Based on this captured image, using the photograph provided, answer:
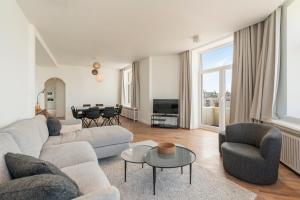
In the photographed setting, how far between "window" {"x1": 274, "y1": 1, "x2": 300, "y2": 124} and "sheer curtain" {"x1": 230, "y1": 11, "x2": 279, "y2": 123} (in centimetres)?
15

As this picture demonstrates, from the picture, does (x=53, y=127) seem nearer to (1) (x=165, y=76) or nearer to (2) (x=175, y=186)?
(2) (x=175, y=186)

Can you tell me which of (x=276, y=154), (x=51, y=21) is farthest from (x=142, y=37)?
(x=276, y=154)

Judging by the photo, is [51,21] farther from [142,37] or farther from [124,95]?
[124,95]

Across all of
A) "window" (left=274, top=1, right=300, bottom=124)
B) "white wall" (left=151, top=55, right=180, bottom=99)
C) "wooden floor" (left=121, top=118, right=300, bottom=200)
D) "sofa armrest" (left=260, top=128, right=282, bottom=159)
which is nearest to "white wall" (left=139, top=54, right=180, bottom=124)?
"white wall" (left=151, top=55, right=180, bottom=99)

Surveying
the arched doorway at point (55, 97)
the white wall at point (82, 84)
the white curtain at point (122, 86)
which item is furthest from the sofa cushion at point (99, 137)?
the arched doorway at point (55, 97)

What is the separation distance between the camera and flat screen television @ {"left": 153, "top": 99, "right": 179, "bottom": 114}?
5.75 meters

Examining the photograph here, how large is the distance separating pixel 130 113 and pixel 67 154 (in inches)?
227

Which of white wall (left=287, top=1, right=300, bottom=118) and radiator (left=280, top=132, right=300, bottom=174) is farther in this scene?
white wall (left=287, top=1, right=300, bottom=118)

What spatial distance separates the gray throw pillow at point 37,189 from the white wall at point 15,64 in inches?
66.9

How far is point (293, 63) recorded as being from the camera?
2.81 metres

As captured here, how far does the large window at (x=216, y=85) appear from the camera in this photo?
4730 mm

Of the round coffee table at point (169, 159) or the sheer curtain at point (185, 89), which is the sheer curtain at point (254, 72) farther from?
the round coffee table at point (169, 159)

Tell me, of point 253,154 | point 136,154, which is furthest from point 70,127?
point 253,154

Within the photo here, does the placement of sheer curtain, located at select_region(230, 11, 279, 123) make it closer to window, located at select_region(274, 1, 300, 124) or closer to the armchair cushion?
window, located at select_region(274, 1, 300, 124)
